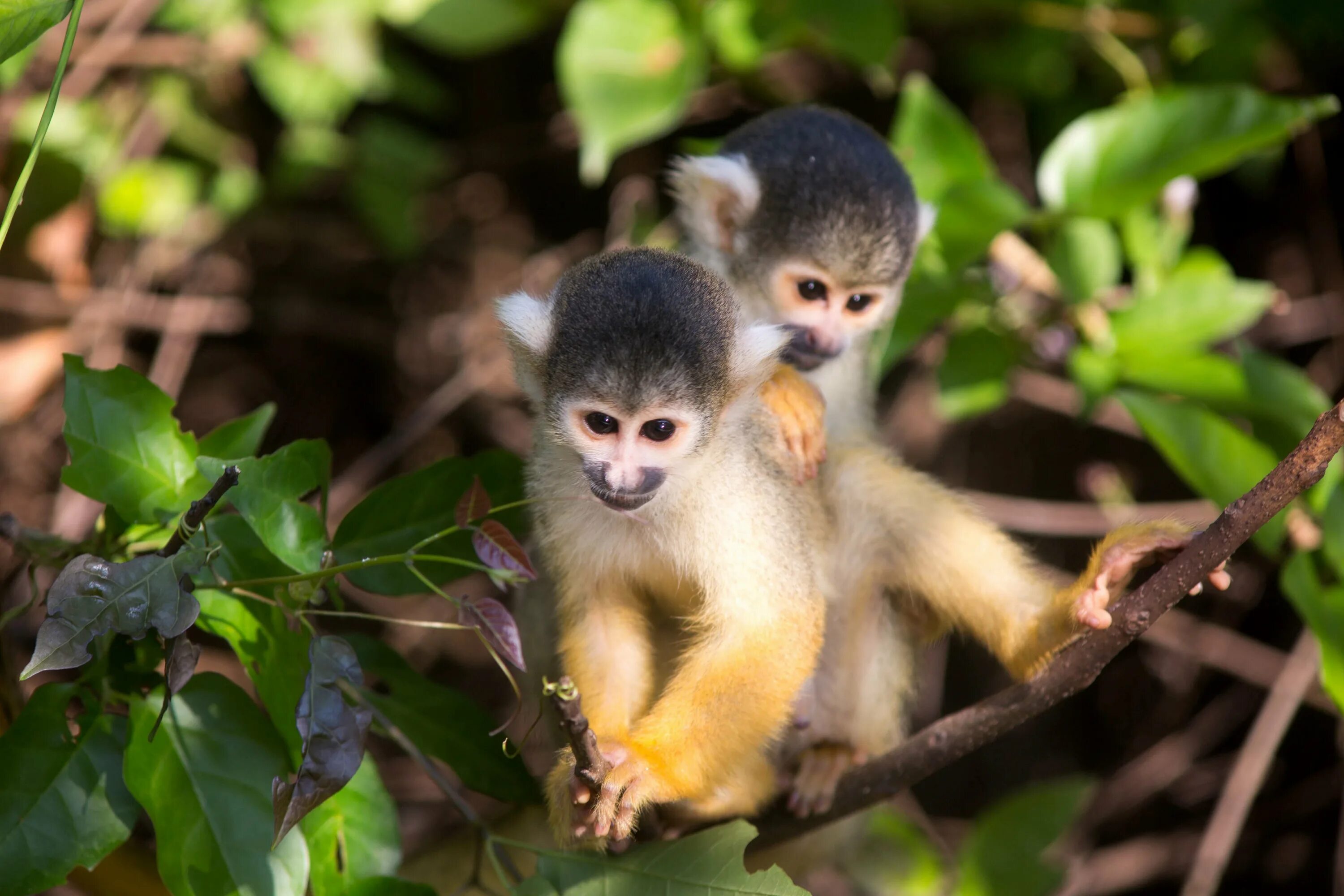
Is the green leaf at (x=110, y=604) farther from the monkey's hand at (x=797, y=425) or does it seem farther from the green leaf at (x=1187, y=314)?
the green leaf at (x=1187, y=314)

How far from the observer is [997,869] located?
2869 mm

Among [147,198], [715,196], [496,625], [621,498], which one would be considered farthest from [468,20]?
[496,625]

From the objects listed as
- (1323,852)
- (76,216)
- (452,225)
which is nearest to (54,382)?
(76,216)

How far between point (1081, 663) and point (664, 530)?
725mm

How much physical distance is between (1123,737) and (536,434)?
2715 mm

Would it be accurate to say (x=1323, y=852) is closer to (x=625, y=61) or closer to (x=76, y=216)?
(x=625, y=61)

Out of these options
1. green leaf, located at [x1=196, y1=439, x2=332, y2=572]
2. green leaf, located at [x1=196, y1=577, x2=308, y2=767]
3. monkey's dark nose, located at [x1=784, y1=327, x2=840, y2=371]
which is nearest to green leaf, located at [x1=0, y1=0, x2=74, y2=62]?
green leaf, located at [x1=196, y1=439, x2=332, y2=572]

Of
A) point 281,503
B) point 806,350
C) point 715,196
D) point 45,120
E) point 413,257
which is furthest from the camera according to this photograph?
point 413,257

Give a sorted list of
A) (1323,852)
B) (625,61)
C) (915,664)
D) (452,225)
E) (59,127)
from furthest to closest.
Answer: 1. (452,225)
2. (1323,852)
3. (59,127)
4. (625,61)
5. (915,664)

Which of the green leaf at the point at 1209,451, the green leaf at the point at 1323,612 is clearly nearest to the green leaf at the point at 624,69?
the green leaf at the point at 1209,451

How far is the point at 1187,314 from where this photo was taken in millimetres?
2645

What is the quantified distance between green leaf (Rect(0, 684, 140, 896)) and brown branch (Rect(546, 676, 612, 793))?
69 centimetres

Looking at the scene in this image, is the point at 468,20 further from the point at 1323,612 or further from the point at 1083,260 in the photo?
the point at 1323,612

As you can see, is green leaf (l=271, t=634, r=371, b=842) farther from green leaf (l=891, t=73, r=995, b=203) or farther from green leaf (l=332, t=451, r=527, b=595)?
green leaf (l=891, t=73, r=995, b=203)
